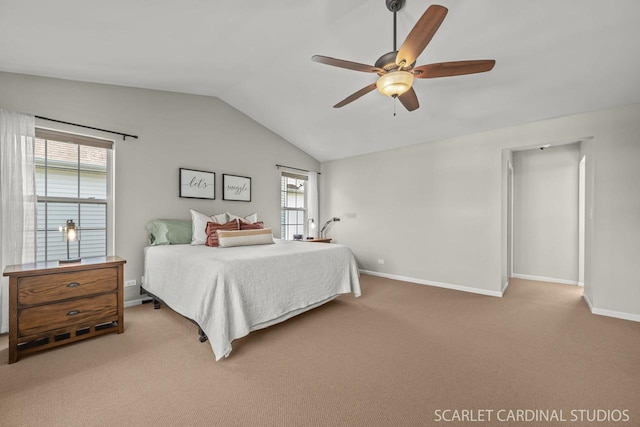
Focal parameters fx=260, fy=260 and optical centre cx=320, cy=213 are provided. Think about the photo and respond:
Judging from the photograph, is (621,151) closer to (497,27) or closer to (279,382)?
(497,27)

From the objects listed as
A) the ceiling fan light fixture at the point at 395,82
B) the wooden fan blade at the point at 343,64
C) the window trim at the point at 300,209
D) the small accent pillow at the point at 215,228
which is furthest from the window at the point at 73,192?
the ceiling fan light fixture at the point at 395,82

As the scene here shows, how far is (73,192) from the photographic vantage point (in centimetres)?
298

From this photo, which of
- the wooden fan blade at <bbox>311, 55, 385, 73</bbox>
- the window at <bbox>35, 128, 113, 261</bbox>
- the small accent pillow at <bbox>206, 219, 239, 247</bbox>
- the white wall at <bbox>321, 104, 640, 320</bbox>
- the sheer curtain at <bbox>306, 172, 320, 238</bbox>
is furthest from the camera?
the sheer curtain at <bbox>306, 172, 320, 238</bbox>

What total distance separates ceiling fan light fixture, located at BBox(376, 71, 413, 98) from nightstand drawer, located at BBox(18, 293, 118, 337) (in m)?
3.03

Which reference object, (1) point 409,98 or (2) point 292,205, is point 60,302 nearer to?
(1) point 409,98

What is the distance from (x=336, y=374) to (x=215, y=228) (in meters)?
2.39

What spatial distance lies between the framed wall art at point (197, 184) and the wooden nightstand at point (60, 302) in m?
1.46

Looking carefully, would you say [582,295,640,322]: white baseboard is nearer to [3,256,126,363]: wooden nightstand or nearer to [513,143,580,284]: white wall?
[513,143,580,284]: white wall

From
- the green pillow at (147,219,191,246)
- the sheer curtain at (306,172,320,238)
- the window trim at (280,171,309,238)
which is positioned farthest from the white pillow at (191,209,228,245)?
the sheer curtain at (306,172,320,238)

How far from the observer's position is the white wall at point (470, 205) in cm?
294

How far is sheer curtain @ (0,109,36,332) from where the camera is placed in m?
2.38

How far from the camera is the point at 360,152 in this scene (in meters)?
5.17

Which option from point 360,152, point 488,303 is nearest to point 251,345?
point 488,303

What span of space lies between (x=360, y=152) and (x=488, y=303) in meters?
3.29
